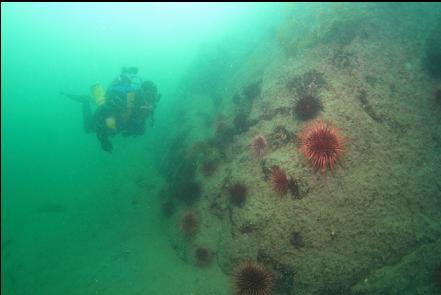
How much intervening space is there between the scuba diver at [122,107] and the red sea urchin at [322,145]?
842 centimetres

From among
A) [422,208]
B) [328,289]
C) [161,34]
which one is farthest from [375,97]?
[161,34]

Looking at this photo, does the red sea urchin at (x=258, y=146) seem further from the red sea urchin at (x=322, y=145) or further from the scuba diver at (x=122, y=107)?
the scuba diver at (x=122, y=107)

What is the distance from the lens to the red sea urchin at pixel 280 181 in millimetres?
7750

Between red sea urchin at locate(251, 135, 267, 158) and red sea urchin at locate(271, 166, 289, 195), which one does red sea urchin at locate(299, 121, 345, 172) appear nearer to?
red sea urchin at locate(271, 166, 289, 195)

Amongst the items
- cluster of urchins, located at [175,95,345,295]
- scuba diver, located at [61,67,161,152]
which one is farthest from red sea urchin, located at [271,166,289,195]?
scuba diver, located at [61,67,161,152]

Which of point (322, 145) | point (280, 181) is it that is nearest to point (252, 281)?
point (280, 181)

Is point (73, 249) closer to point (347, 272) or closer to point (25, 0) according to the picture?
point (347, 272)

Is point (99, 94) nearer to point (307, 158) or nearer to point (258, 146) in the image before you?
point (258, 146)

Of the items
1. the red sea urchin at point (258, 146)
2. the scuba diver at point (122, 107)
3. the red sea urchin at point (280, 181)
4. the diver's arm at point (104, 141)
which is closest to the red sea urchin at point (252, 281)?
the red sea urchin at point (280, 181)

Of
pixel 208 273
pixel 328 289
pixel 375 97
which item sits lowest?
pixel 208 273

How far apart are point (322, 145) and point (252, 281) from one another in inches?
142

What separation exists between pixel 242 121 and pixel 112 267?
7.46m

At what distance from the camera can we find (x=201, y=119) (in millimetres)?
14180

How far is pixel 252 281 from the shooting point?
6867 mm
